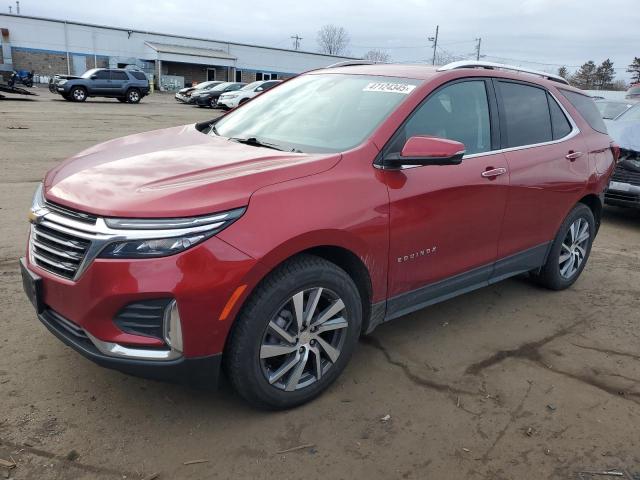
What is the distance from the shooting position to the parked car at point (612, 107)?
9078 millimetres

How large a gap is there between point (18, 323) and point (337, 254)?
7.55 ft

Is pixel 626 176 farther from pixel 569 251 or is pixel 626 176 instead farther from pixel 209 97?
pixel 209 97

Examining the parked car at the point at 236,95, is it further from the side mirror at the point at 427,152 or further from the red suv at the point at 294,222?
the side mirror at the point at 427,152

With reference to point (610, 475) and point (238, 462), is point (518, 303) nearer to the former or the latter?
point (610, 475)

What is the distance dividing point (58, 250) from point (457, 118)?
2580 millimetres

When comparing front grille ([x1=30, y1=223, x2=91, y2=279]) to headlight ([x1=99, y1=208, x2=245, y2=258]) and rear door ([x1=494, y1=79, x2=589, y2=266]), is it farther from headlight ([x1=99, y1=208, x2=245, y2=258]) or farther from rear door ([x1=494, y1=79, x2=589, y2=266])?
rear door ([x1=494, y1=79, x2=589, y2=266])

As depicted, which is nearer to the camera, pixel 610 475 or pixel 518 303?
pixel 610 475

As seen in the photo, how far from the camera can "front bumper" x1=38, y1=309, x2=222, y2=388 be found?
2433mm

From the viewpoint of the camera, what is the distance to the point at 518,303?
4.61 metres

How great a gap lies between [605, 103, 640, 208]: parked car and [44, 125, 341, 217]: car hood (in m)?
5.87

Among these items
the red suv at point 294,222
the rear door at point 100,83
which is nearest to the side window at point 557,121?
the red suv at point 294,222

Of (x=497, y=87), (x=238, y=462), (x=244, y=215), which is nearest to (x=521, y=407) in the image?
(x=238, y=462)

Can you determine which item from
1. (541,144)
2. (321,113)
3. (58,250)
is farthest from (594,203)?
(58,250)

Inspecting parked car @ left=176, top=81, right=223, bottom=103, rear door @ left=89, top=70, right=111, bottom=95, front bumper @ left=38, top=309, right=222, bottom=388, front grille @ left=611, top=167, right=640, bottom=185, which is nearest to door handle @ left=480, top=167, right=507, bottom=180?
front bumper @ left=38, top=309, right=222, bottom=388
